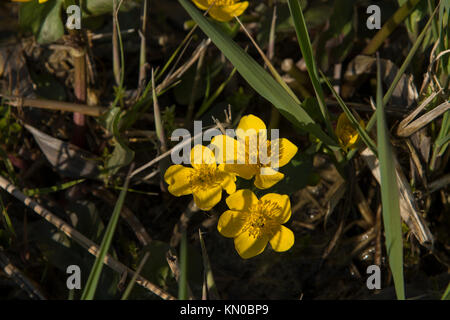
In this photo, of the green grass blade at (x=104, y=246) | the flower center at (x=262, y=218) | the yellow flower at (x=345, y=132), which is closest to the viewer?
the green grass blade at (x=104, y=246)

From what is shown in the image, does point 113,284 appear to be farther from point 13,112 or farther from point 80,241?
point 13,112

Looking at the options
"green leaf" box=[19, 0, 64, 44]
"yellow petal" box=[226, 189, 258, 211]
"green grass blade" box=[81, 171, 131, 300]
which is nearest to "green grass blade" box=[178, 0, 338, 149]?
"yellow petal" box=[226, 189, 258, 211]

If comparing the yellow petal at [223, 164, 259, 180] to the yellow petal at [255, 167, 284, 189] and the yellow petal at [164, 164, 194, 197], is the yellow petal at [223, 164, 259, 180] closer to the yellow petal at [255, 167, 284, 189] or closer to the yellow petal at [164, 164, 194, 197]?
the yellow petal at [255, 167, 284, 189]

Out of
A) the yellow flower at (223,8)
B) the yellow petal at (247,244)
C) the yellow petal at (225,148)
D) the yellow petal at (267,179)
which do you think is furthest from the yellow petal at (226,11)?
the yellow petal at (247,244)

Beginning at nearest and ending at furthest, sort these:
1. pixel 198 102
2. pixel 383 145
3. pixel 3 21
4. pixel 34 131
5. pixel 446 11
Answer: pixel 383 145, pixel 446 11, pixel 34 131, pixel 198 102, pixel 3 21

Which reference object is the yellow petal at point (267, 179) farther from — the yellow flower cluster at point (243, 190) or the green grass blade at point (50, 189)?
the green grass blade at point (50, 189)

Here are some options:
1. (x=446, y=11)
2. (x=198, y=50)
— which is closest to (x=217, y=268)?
(x=198, y=50)
